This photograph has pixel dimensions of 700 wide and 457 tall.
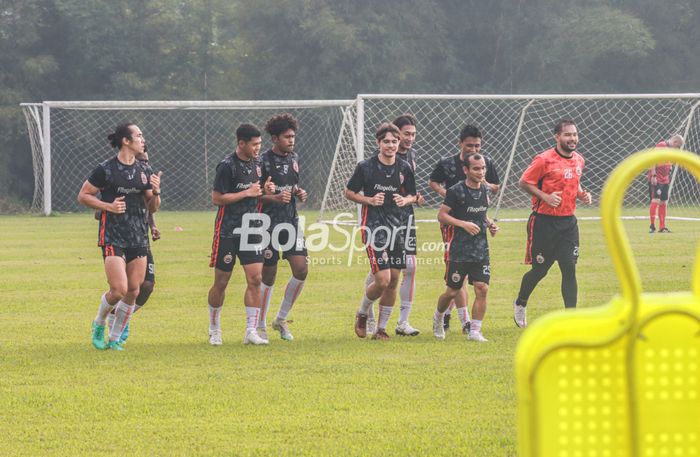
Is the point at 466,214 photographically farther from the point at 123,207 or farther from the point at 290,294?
the point at 123,207

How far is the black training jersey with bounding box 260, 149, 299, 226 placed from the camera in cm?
959

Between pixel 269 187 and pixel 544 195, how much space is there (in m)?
2.25

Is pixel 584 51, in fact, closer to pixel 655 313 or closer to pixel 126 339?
pixel 126 339

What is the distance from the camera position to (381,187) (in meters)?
9.55

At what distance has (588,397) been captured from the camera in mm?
2406

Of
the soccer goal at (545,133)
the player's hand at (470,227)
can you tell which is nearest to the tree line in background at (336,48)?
the soccer goal at (545,133)

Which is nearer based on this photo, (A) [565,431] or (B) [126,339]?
(A) [565,431]

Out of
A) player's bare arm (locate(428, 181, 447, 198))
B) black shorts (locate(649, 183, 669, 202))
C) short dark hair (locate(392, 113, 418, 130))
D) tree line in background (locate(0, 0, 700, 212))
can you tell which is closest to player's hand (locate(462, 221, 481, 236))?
player's bare arm (locate(428, 181, 447, 198))

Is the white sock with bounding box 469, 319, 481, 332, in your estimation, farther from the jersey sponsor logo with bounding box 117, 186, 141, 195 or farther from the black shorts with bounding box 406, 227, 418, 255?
the jersey sponsor logo with bounding box 117, 186, 141, 195

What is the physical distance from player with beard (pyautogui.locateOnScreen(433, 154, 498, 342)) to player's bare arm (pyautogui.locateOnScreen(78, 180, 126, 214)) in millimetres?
2455

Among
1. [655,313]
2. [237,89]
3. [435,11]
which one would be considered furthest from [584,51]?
[655,313]

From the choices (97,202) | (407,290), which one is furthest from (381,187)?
(97,202)

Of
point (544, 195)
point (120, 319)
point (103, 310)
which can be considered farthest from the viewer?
point (544, 195)

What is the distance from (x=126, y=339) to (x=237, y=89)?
35.0m
